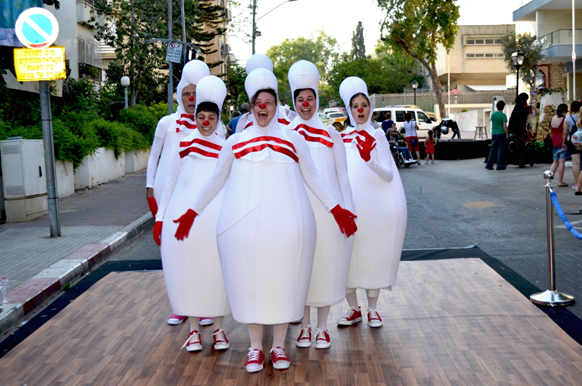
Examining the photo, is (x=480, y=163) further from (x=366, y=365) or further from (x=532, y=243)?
(x=366, y=365)

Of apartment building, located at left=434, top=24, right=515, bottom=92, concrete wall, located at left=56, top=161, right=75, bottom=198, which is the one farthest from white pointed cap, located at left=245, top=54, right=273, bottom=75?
apartment building, located at left=434, top=24, right=515, bottom=92

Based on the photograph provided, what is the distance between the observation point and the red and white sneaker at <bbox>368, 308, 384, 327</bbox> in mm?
5754

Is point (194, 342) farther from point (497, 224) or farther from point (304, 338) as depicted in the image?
point (497, 224)

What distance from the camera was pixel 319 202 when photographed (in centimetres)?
504

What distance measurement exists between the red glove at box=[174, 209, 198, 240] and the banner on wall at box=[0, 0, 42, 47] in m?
12.4

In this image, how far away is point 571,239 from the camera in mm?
9453

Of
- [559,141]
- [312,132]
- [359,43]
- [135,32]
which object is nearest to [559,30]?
[135,32]

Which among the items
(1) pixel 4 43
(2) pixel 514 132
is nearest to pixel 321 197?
(1) pixel 4 43

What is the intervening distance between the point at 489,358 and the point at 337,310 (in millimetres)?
1738

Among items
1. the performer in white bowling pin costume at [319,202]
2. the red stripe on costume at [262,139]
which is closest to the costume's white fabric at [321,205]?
the performer in white bowling pin costume at [319,202]

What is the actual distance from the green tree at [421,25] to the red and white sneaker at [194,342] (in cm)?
3565

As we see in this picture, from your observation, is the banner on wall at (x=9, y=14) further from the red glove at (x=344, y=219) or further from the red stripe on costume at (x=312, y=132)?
the red glove at (x=344, y=219)

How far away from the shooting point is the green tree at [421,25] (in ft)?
128

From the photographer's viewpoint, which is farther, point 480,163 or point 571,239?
point 480,163
